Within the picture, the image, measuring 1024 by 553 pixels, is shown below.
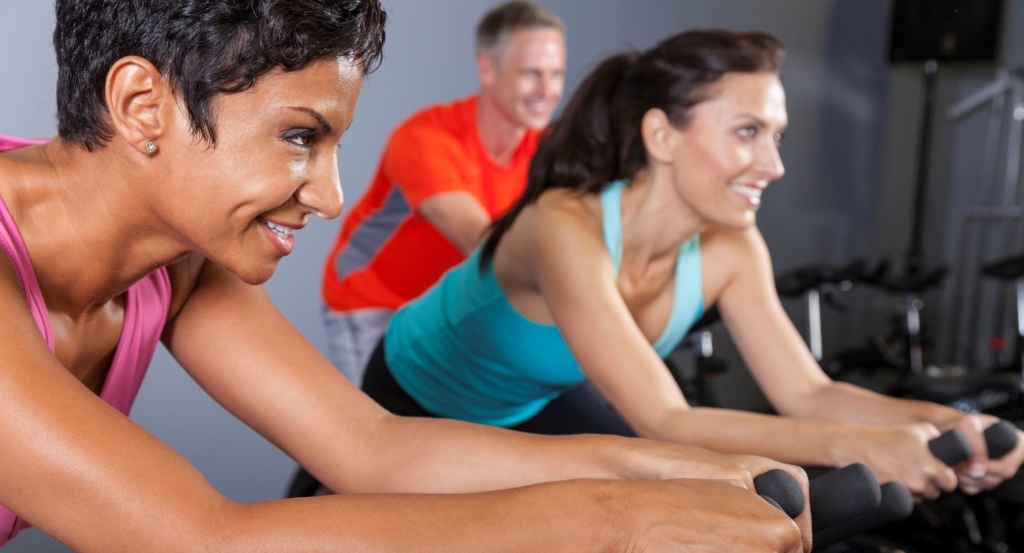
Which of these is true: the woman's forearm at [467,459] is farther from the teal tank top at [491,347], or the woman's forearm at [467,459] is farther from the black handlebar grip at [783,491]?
the teal tank top at [491,347]

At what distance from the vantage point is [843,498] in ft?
2.85

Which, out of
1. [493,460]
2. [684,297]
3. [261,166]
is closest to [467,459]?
[493,460]

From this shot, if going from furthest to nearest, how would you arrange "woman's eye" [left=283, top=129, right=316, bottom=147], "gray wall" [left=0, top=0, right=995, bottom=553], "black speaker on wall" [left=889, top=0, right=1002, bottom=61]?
1. "black speaker on wall" [left=889, top=0, right=1002, bottom=61]
2. "gray wall" [left=0, top=0, right=995, bottom=553]
3. "woman's eye" [left=283, top=129, right=316, bottom=147]

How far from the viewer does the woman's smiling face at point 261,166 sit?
2.50 ft

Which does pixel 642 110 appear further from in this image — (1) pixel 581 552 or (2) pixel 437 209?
(1) pixel 581 552

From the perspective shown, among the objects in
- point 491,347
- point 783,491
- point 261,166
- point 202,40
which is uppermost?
point 202,40

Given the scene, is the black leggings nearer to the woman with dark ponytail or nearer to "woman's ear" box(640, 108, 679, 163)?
the woman with dark ponytail

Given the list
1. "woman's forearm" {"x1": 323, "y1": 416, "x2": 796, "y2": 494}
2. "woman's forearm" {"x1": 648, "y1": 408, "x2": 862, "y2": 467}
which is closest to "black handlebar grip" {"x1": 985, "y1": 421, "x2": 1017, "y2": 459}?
"woman's forearm" {"x1": 648, "y1": 408, "x2": 862, "y2": 467}

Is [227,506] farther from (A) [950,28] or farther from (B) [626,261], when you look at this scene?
(A) [950,28]

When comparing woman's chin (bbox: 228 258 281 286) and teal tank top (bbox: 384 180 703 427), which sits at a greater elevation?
woman's chin (bbox: 228 258 281 286)

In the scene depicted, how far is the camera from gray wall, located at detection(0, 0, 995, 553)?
221cm

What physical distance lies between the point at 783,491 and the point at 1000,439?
1.68 feet

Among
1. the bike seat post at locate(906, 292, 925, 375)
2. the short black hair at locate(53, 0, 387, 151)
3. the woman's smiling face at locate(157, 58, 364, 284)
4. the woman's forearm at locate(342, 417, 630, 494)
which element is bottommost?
the bike seat post at locate(906, 292, 925, 375)

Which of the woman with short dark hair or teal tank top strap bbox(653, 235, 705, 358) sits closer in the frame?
the woman with short dark hair
